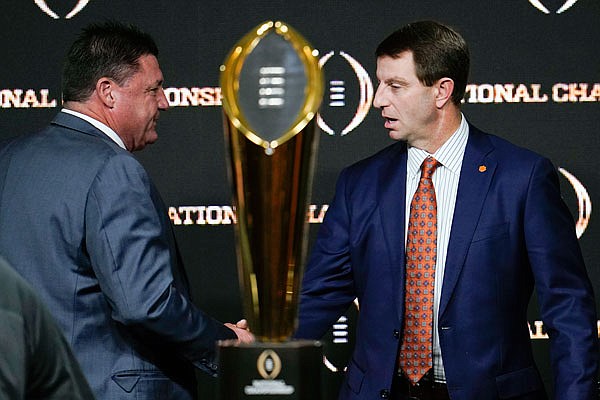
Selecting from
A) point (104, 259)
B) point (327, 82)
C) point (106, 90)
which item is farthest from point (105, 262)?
point (327, 82)

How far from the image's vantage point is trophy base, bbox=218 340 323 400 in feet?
4.13

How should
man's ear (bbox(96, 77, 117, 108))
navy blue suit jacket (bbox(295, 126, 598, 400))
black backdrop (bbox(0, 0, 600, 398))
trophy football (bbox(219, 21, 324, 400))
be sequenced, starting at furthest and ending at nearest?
black backdrop (bbox(0, 0, 600, 398)) → man's ear (bbox(96, 77, 117, 108)) → navy blue suit jacket (bbox(295, 126, 598, 400)) → trophy football (bbox(219, 21, 324, 400))

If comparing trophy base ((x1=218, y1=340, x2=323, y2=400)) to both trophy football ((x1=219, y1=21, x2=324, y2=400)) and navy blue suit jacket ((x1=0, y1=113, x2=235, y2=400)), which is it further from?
navy blue suit jacket ((x1=0, y1=113, x2=235, y2=400))

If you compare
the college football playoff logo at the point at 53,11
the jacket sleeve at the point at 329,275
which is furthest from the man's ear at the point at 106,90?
the college football playoff logo at the point at 53,11

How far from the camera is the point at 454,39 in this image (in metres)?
2.81

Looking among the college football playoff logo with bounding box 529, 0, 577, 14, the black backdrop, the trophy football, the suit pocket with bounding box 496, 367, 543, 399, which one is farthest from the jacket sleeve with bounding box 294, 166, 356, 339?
the trophy football

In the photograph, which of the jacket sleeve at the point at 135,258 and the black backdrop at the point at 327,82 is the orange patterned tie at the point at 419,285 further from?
the black backdrop at the point at 327,82

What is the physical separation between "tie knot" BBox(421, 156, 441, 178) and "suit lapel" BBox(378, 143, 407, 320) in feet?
0.20

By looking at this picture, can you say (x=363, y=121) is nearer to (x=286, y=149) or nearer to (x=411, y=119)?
(x=411, y=119)

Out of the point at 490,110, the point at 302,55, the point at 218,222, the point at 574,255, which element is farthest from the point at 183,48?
the point at 302,55

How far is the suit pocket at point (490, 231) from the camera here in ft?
8.54

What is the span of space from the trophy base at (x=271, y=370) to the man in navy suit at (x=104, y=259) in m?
1.12

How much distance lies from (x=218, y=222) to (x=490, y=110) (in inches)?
40.0

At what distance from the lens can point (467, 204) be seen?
2631 mm
